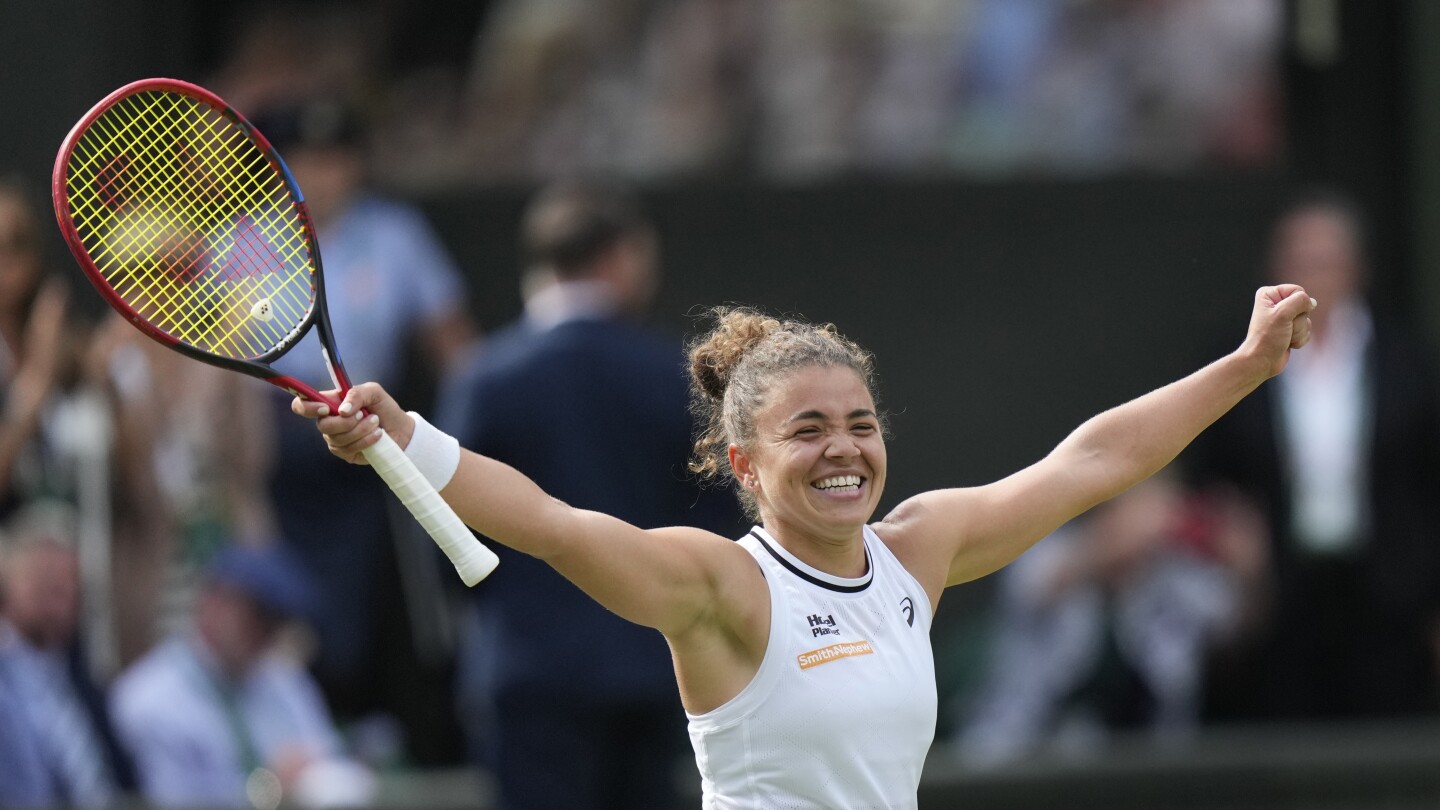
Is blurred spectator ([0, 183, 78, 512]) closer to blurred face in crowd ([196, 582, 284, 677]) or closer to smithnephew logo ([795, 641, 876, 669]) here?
blurred face in crowd ([196, 582, 284, 677])

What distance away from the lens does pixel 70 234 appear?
3.37 meters

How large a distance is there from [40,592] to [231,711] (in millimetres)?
692

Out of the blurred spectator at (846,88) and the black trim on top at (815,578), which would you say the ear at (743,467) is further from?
the blurred spectator at (846,88)

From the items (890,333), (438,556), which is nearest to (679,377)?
(438,556)

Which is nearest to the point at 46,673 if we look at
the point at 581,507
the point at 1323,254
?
the point at 581,507

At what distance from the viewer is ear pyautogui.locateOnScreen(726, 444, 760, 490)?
12.4 feet

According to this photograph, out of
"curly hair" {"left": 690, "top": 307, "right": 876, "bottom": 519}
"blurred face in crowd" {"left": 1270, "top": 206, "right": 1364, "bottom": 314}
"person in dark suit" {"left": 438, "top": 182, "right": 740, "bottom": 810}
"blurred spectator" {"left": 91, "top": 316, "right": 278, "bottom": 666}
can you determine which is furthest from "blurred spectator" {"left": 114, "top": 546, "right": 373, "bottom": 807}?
"blurred face in crowd" {"left": 1270, "top": 206, "right": 1364, "bottom": 314}

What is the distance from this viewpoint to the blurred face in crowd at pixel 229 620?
676 cm

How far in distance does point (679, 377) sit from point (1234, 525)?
112 inches

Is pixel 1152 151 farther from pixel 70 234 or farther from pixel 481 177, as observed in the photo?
pixel 70 234

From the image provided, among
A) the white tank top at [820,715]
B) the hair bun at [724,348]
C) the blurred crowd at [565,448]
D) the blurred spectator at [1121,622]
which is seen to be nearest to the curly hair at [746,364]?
the hair bun at [724,348]

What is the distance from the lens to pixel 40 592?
6.46 meters

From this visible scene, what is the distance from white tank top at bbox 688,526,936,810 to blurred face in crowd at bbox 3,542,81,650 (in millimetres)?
3412

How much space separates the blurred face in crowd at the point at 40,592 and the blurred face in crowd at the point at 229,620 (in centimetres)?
44
